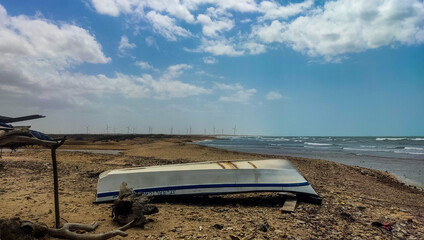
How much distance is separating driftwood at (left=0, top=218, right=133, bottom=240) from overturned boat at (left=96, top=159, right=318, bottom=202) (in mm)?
2087

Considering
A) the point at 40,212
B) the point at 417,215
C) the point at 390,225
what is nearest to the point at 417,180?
the point at 417,215

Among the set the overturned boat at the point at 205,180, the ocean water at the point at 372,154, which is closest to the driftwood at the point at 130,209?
the overturned boat at the point at 205,180

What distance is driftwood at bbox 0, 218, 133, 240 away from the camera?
3453mm

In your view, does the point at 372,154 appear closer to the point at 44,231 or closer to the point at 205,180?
the point at 205,180

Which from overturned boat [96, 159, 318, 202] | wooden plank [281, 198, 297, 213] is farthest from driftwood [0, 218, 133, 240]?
wooden plank [281, 198, 297, 213]

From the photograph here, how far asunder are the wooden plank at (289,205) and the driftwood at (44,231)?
315 centimetres

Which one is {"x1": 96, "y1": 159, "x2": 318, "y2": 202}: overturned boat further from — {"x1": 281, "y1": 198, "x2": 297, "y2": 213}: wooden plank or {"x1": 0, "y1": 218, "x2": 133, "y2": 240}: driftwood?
{"x1": 0, "y1": 218, "x2": 133, "y2": 240}: driftwood

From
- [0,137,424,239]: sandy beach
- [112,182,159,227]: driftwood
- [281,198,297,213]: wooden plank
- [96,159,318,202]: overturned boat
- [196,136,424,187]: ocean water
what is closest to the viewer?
[112,182,159,227]: driftwood

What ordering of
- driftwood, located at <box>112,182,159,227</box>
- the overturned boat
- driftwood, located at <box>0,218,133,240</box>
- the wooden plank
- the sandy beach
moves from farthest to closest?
1. the overturned boat
2. the wooden plank
3. the sandy beach
4. driftwood, located at <box>112,182,159,227</box>
5. driftwood, located at <box>0,218,133,240</box>

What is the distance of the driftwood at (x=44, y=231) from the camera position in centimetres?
345

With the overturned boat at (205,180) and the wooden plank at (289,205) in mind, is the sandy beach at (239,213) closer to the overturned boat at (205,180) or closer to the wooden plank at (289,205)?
the wooden plank at (289,205)

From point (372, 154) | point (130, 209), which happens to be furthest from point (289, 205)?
point (372, 154)

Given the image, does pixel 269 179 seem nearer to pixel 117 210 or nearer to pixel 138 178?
pixel 138 178

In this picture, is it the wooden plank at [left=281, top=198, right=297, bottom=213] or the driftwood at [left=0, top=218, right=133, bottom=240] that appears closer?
the driftwood at [left=0, top=218, right=133, bottom=240]
